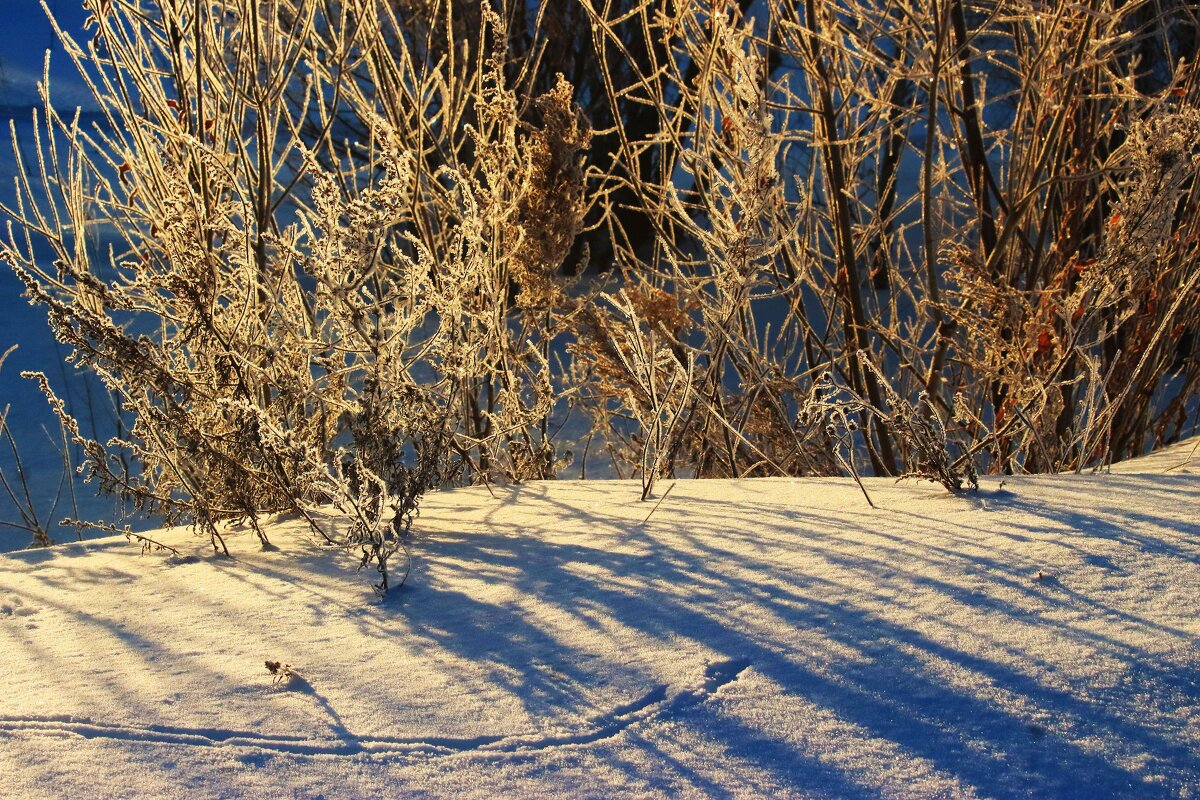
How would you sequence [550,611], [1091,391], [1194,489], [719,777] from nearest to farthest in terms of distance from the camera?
[719,777], [550,611], [1194,489], [1091,391]

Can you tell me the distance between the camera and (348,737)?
4.66 ft

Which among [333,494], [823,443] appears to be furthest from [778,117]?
[333,494]

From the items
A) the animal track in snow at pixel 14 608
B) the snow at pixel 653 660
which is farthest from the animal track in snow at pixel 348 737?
the animal track in snow at pixel 14 608

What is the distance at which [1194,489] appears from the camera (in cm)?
221

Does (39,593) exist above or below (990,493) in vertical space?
below

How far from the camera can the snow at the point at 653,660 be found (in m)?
1.33

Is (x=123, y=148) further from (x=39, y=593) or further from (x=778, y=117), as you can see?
(x=778, y=117)

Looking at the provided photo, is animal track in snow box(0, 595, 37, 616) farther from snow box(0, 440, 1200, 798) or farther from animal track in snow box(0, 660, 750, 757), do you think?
animal track in snow box(0, 660, 750, 757)

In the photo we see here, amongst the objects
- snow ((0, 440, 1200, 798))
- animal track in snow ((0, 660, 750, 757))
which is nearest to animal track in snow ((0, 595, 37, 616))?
snow ((0, 440, 1200, 798))

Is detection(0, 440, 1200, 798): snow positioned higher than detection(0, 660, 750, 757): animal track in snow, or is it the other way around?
detection(0, 440, 1200, 798): snow

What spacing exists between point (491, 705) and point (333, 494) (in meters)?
0.65

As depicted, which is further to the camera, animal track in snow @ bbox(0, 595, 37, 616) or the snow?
animal track in snow @ bbox(0, 595, 37, 616)

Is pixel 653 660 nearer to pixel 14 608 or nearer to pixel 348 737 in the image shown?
pixel 348 737

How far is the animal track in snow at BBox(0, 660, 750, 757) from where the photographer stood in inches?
54.9
